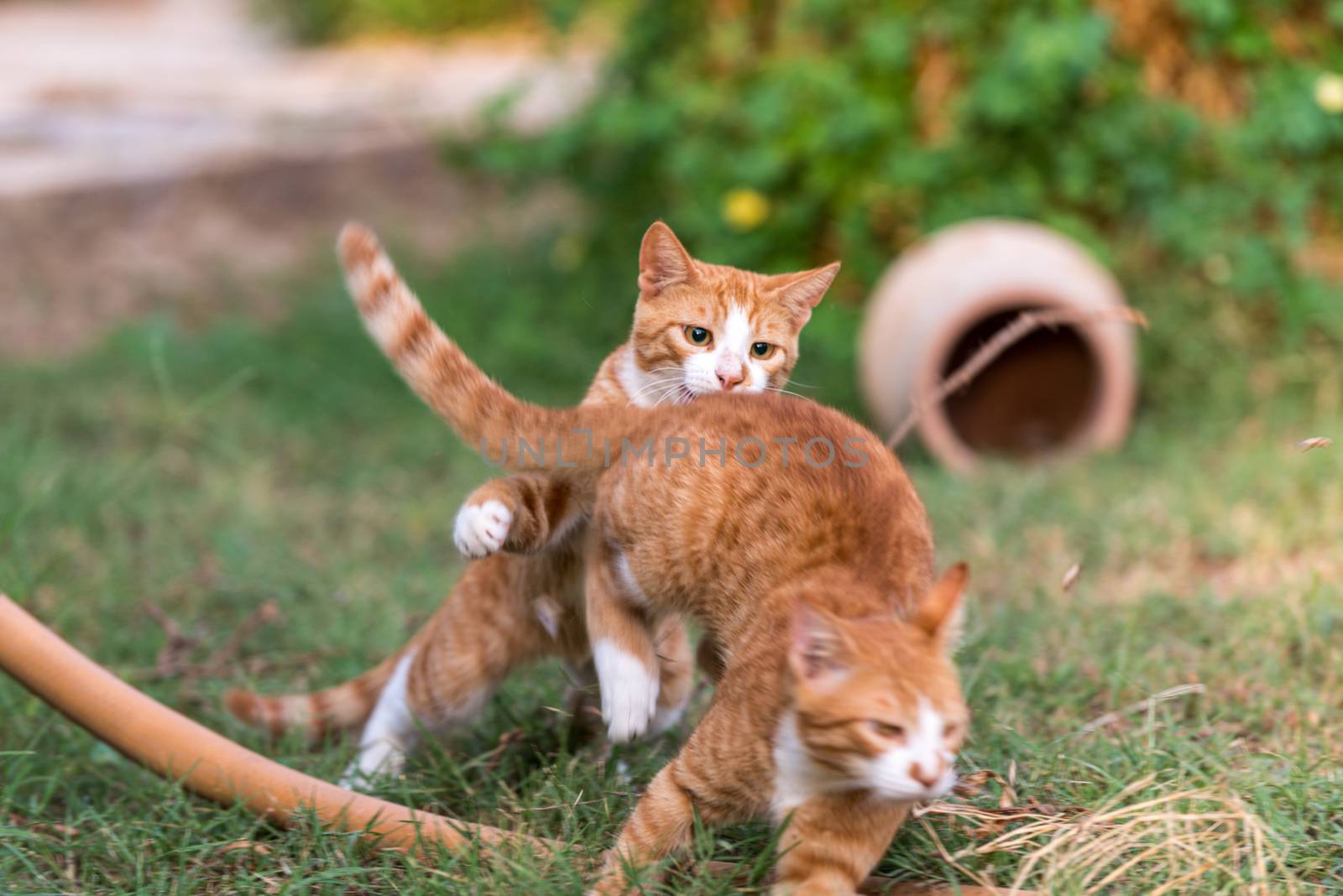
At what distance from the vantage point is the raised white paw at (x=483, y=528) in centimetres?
217

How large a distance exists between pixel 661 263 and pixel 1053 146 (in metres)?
3.31

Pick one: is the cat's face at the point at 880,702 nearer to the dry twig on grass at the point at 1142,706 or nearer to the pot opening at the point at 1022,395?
the dry twig on grass at the point at 1142,706

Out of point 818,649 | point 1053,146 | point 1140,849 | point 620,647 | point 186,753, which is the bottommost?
point 186,753

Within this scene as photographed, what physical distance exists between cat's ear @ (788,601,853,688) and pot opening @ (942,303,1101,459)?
10.6 feet

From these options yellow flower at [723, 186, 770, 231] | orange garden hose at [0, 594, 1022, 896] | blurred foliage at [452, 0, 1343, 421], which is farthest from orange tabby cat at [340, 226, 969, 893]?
blurred foliage at [452, 0, 1343, 421]

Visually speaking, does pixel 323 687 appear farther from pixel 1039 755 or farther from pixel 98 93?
pixel 98 93

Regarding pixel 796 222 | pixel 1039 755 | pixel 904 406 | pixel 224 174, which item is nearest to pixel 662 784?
pixel 1039 755

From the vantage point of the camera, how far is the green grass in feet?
7.34

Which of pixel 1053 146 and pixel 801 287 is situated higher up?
pixel 1053 146

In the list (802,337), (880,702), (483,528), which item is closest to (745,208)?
(802,337)

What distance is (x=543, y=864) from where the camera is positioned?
2.08 meters

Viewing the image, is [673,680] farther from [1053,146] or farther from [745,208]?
[1053,146]

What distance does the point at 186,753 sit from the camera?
2.31 metres

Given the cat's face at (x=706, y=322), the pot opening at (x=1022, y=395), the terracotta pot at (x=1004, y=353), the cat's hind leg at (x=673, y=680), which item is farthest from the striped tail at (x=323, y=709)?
the pot opening at (x=1022, y=395)
